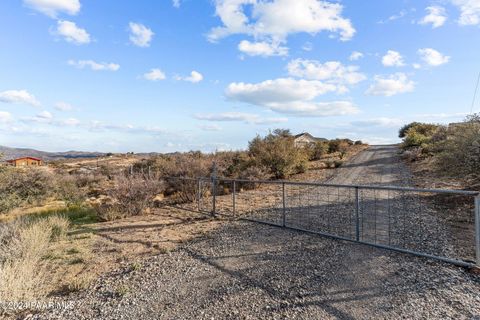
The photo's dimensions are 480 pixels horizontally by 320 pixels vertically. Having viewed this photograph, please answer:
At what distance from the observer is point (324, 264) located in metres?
5.44

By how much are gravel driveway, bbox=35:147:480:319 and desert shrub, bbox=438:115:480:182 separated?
6.26 metres

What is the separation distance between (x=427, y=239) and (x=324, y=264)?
287 cm

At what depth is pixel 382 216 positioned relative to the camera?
353 inches

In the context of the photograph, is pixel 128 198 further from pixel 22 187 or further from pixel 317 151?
pixel 317 151

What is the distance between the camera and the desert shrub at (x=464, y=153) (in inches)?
381

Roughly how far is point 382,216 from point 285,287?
5.60 meters

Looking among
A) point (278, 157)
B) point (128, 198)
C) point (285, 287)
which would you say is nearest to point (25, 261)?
point (285, 287)

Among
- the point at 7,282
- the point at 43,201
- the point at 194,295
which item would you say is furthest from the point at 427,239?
the point at 43,201

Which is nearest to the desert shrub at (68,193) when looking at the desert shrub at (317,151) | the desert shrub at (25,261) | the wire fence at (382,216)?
the wire fence at (382,216)

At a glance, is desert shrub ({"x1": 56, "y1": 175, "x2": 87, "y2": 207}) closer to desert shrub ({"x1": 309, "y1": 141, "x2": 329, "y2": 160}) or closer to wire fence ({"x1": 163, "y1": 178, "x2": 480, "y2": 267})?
wire fence ({"x1": 163, "y1": 178, "x2": 480, "y2": 267})

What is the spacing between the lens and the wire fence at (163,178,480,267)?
6.01 meters

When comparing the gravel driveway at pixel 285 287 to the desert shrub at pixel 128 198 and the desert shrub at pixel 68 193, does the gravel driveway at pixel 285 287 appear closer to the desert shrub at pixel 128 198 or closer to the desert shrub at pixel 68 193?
the desert shrub at pixel 128 198

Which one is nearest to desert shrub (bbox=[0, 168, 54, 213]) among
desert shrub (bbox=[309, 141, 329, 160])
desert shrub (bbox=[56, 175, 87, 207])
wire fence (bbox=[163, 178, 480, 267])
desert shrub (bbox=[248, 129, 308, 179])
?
desert shrub (bbox=[56, 175, 87, 207])

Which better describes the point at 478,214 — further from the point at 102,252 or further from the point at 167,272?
the point at 102,252
